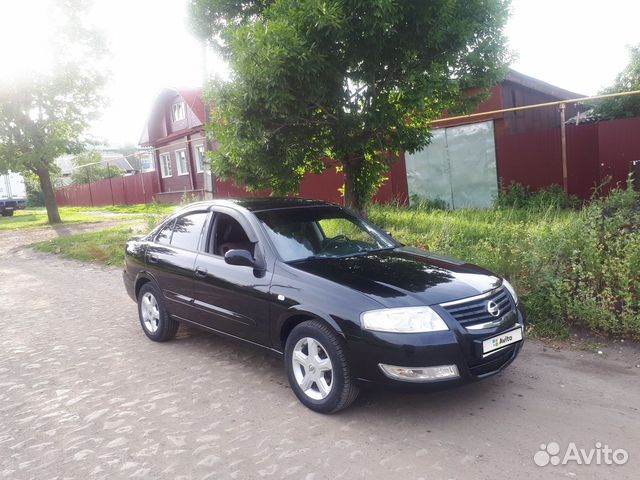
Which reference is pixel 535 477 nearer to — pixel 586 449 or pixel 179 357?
pixel 586 449

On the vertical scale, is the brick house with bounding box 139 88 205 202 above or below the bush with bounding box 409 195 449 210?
above

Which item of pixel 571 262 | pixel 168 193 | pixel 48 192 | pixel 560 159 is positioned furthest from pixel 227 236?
pixel 168 193

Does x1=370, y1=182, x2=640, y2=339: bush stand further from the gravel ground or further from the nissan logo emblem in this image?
the nissan logo emblem

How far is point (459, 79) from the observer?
6.47m

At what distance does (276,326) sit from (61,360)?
8.19 ft

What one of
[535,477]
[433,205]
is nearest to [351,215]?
[535,477]

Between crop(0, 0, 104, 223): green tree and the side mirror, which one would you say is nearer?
the side mirror

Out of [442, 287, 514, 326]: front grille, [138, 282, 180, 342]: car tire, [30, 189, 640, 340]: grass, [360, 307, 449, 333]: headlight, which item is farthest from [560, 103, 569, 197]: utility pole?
[138, 282, 180, 342]: car tire

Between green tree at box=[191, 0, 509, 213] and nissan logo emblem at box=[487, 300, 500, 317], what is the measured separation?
2866 millimetres

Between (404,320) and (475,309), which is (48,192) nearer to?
(404,320)

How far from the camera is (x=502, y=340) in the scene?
3674mm

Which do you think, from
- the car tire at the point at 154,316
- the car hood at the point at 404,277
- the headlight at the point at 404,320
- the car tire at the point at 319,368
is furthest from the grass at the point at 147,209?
the headlight at the point at 404,320

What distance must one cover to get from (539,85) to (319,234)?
14605 millimetres

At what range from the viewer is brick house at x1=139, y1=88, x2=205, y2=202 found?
2667cm
